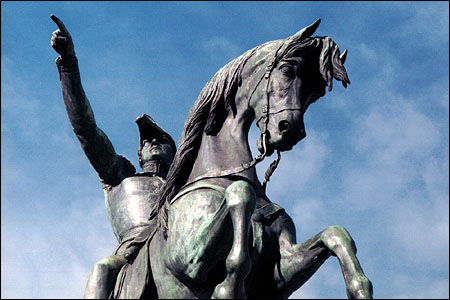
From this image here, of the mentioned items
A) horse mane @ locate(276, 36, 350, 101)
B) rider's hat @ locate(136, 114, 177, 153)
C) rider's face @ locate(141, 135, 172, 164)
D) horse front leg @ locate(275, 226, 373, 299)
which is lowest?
horse front leg @ locate(275, 226, 373, 299)

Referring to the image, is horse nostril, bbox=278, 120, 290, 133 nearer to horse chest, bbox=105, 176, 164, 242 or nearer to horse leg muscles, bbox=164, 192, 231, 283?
horse leg muscles, bbox=164, 192, 231, 283

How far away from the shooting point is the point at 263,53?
789cm

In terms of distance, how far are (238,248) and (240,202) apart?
14.5 inches

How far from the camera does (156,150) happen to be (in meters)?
9.95

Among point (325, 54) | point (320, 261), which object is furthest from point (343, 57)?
point (320, 261)

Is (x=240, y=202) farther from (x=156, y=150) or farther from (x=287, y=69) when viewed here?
(x=156, y=150)

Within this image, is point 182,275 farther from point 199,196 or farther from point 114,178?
point 114,178

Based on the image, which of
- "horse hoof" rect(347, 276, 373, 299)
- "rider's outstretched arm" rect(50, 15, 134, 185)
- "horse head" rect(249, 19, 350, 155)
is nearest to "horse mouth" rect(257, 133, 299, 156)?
"horse head" rect(249, 19, 350, 155)

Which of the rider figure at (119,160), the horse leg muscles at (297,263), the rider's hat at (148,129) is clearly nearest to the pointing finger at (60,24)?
the rider figure at (119,160)

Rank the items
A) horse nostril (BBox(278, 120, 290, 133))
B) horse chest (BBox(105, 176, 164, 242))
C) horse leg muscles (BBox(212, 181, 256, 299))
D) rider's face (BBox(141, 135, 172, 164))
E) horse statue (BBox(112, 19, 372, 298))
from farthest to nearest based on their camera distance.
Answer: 1. rider's face (BBox(141, 135, 172, 164))
2. horse chest (BBox(105, 176, 164, 242))
3. horse nostril (BBox(278, 120, 290, 133))
4. horse statue (BBox(112, 19, 372, 298))
5. horse leg muscles (BBox(212, 181, 256, 299))

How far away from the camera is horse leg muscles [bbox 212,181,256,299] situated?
6668mm

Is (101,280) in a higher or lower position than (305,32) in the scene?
lower

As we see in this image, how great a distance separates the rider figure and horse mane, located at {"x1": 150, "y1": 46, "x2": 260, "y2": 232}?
61cm

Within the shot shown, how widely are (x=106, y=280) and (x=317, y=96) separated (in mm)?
2604
